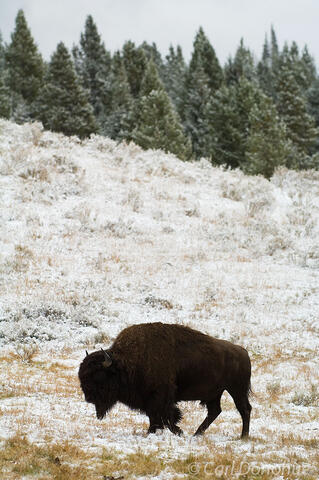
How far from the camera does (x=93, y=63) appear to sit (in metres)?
52.8

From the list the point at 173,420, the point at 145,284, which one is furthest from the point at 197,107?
the point at 173,420

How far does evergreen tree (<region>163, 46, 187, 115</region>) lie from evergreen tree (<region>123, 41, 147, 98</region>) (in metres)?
4.50

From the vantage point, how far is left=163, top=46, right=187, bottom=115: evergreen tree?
5172 cm

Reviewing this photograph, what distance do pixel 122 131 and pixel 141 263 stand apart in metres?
27.4

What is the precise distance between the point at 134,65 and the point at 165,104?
16893 millimetres

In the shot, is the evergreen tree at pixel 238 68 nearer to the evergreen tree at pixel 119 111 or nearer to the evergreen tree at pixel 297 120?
the evergreen tree at pixel 297 120

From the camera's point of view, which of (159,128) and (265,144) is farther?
(159,128)

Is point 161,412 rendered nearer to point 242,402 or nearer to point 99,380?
point 99,380

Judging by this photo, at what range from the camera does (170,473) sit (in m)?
4.43

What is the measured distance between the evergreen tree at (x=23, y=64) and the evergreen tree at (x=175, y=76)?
1465 cm

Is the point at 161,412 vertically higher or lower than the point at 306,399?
higher

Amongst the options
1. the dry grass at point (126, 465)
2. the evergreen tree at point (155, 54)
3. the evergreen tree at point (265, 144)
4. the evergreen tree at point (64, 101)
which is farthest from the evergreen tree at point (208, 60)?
the dry grass at point (126, 465)

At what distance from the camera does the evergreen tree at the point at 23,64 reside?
45.4 meters

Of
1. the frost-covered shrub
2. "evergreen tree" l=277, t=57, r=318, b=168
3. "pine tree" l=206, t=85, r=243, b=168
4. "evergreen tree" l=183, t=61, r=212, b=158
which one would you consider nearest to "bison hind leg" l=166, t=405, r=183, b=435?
the frost-covered shrub
